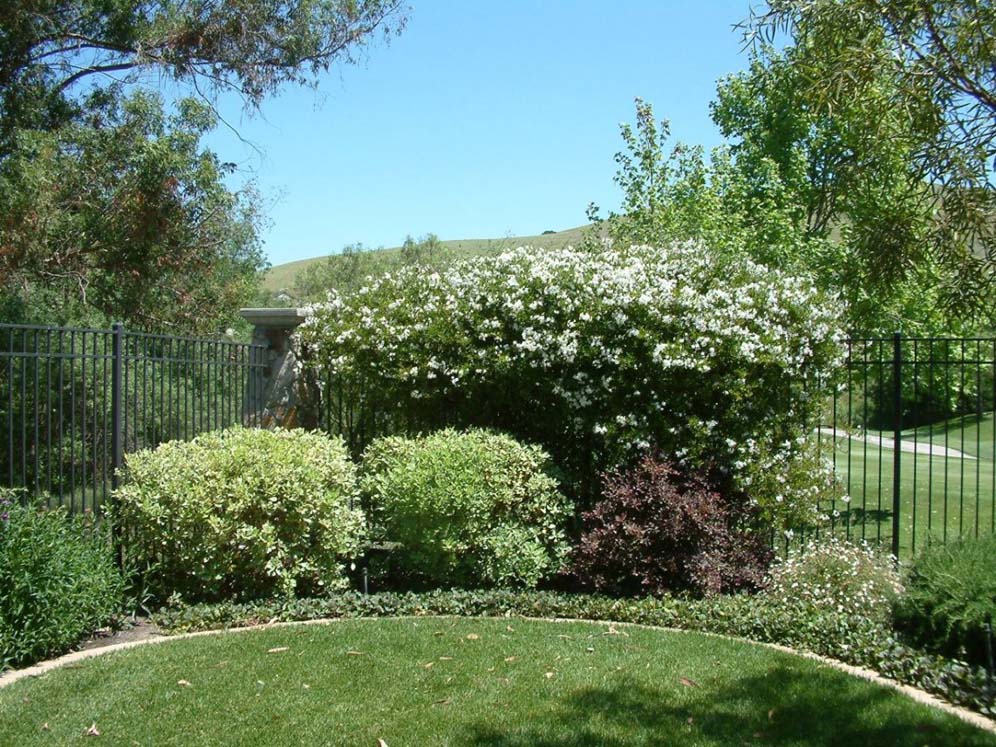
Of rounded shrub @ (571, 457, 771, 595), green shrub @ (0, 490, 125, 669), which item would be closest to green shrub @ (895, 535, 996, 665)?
rounded shrub @ (571, 457, 771, 595)

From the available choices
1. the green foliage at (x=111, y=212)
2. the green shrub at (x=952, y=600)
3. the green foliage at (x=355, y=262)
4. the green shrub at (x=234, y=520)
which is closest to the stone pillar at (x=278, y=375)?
the green shrub at (x=234, y=520)

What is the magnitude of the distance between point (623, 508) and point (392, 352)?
9.10 feet

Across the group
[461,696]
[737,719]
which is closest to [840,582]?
[737,719]

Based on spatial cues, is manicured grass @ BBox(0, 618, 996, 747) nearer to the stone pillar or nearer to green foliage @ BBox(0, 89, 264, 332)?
the stone pillar

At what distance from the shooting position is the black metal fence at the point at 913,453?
8.48m

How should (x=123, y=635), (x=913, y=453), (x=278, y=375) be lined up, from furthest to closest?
(x=913, y=453), (x=278, y=375), (x=123, y=635)

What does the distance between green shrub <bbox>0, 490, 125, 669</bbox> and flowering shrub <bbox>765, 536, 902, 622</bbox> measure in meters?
5.02

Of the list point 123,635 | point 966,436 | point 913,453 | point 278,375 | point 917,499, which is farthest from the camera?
point 966,436

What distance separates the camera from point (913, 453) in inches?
658

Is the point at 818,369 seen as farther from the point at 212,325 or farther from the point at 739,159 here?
the point at 739,159

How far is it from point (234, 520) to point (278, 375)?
9.50 feet

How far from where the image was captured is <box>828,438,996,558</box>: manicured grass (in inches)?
489

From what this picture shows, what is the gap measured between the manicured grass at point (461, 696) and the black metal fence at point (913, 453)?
219 cm

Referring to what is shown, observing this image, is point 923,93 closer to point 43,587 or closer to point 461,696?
point 461,696
